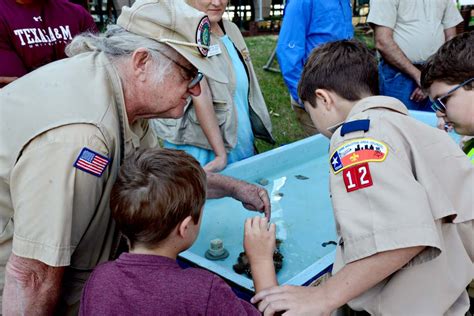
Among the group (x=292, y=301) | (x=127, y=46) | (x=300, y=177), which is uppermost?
(x=127, y=46)

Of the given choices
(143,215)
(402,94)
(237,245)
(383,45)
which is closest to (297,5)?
(383,45)

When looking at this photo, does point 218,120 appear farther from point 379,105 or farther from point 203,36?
point 379,105

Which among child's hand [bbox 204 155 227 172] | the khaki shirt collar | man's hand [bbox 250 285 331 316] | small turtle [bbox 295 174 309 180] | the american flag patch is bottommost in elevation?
small turtle [bbox 295 174 309 180]

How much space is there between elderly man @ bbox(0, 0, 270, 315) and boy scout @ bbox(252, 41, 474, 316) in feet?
1.90

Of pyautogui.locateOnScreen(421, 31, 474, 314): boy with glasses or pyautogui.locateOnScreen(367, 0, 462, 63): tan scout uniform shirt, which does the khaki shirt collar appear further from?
pyautogui.locateOnScreen(367, 0, 462, 63): tan scout uniform shirt

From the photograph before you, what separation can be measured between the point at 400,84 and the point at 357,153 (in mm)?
3126

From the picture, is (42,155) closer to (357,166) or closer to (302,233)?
(357,166)

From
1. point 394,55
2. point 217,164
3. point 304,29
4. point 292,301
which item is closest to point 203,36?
point 292,301

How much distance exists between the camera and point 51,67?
4.80ft

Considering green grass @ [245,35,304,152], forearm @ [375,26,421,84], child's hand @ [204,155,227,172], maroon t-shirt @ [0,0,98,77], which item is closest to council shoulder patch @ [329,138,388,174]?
child's hand @ [204,155,227,172]

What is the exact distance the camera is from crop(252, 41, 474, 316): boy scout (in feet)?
4.13

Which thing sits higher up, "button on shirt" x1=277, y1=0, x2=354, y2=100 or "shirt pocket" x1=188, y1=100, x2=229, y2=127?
"button on shirt" x1=277, y1=0, x2=354, y2=100

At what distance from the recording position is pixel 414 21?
4.01 metres

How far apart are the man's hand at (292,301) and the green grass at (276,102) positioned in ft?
12.2
